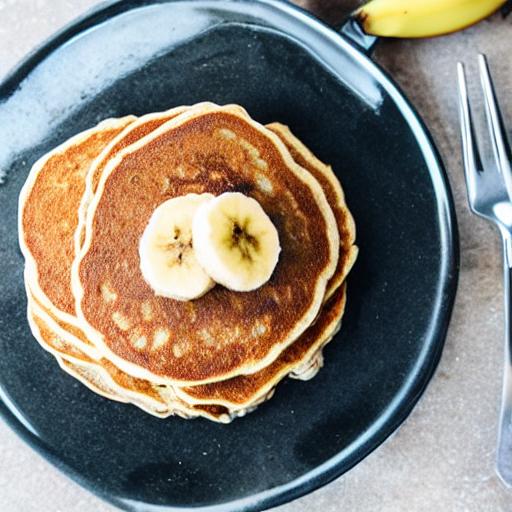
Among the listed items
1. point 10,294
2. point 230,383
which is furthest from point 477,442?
point 10,294

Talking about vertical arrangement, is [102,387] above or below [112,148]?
below

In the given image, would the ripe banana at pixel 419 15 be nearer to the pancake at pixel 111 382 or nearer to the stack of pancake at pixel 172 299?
the stack of pancake at pixel 172 299

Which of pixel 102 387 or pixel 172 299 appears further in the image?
pixel 102 387

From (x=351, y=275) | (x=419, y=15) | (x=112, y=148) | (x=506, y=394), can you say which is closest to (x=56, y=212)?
(x=112, y=148)

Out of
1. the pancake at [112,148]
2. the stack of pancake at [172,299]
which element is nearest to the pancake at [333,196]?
the stack of pancake at [172,299]

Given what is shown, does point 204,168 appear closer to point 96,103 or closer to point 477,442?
point 96,103

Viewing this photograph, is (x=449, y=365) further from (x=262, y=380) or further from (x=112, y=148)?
(x=112, y=148)

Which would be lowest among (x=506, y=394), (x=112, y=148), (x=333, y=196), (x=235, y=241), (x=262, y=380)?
(x=506, y=394)
